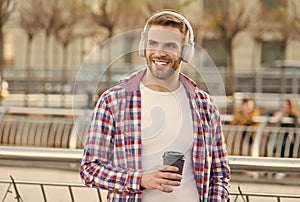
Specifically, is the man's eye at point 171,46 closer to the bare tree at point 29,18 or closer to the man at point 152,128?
the man at point 152,128

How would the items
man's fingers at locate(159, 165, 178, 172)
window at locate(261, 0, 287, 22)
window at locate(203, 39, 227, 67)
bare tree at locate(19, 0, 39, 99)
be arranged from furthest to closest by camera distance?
window at locate(203, 39, 227, 67) → window at locate(261, 0, 287, 22) → bare tree at locate(19, 0, 39, 99) → man's fingers at locate(159, 165, 178, 172)

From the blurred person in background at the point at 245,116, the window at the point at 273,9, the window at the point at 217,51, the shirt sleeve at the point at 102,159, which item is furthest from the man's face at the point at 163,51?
the window at the point at 217,51

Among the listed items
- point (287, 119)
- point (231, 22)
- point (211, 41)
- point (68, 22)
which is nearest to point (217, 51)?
point (211, 41)

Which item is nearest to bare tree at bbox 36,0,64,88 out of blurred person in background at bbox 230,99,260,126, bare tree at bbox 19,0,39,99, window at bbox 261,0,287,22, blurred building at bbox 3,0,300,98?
bare tree at bbox 19,0,39,99

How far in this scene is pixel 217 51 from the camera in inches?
1665

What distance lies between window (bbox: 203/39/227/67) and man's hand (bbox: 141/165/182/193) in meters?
36.7

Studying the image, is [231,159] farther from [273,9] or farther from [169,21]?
[273,9]

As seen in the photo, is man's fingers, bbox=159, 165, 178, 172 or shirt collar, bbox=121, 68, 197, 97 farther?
shirt collar, bbox=121, 68, 197, 97

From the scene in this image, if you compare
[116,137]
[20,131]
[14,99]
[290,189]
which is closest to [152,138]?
[116,137]

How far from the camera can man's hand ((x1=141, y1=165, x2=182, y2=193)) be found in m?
3.55

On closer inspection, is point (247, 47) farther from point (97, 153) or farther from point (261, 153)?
point (97, 153)

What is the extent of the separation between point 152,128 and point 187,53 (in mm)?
297

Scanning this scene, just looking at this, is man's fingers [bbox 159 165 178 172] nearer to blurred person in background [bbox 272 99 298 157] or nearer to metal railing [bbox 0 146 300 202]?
metal railing [bbox 0 146 300 202]

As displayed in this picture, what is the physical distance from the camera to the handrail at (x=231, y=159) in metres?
6.22
